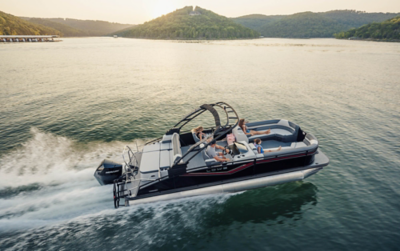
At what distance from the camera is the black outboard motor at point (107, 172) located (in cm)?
952

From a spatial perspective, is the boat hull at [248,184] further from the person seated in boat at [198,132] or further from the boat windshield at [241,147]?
the person seated in boat at [198,132]

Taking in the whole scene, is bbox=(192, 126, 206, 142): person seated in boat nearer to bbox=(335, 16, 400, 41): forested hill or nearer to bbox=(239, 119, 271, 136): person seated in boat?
bbox=(239, 119, 271, 136): person seated in boat

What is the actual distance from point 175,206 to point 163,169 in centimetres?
184

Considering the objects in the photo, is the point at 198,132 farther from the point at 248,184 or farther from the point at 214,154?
the point at 248,184

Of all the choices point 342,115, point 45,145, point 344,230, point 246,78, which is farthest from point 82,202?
point 246,78

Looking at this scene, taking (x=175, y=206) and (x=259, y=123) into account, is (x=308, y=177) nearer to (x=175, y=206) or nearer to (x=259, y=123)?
(x=259, y=123)

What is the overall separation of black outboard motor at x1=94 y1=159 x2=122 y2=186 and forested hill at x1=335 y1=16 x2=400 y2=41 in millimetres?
175865

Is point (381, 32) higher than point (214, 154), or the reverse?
point (381, 32)

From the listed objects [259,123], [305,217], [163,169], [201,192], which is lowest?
[305,217]

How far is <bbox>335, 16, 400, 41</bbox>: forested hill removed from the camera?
12850 cm

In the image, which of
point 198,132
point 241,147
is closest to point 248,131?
point 241,147

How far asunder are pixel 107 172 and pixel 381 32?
18648 centimetres

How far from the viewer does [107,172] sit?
9.54 meters

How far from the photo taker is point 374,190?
10.7 meters
